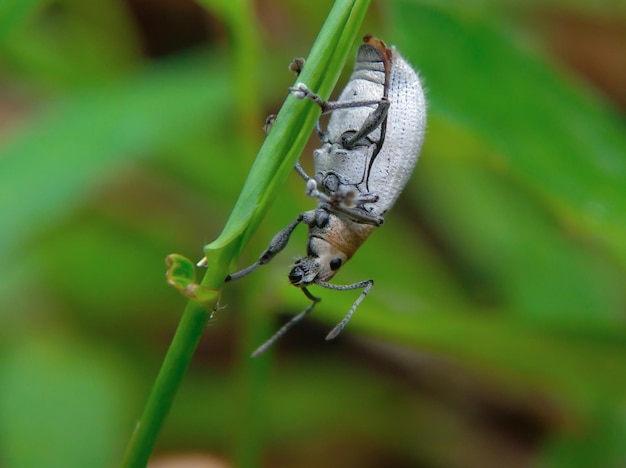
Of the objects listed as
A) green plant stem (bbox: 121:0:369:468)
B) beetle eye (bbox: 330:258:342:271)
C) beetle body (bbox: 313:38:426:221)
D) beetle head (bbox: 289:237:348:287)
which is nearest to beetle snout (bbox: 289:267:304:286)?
beetle head (bbox: 289:237:348:287)

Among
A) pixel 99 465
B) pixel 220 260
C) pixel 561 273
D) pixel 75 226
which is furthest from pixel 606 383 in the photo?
pixel 75 226

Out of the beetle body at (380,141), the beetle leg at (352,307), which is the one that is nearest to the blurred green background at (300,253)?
the beetle leg at (352,307)

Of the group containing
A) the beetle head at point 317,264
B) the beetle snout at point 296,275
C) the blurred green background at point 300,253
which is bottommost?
the blurred green background at point 300,253

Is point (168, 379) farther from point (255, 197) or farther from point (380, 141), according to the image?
point (380, 141)

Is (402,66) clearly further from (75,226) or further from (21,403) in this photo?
(75,226)

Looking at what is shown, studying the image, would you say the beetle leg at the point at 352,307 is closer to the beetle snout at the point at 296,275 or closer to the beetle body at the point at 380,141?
the beetle snout at the point at 296,275

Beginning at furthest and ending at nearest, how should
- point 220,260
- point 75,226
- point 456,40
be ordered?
point 75,226 → point 456,40 → point 220,260
